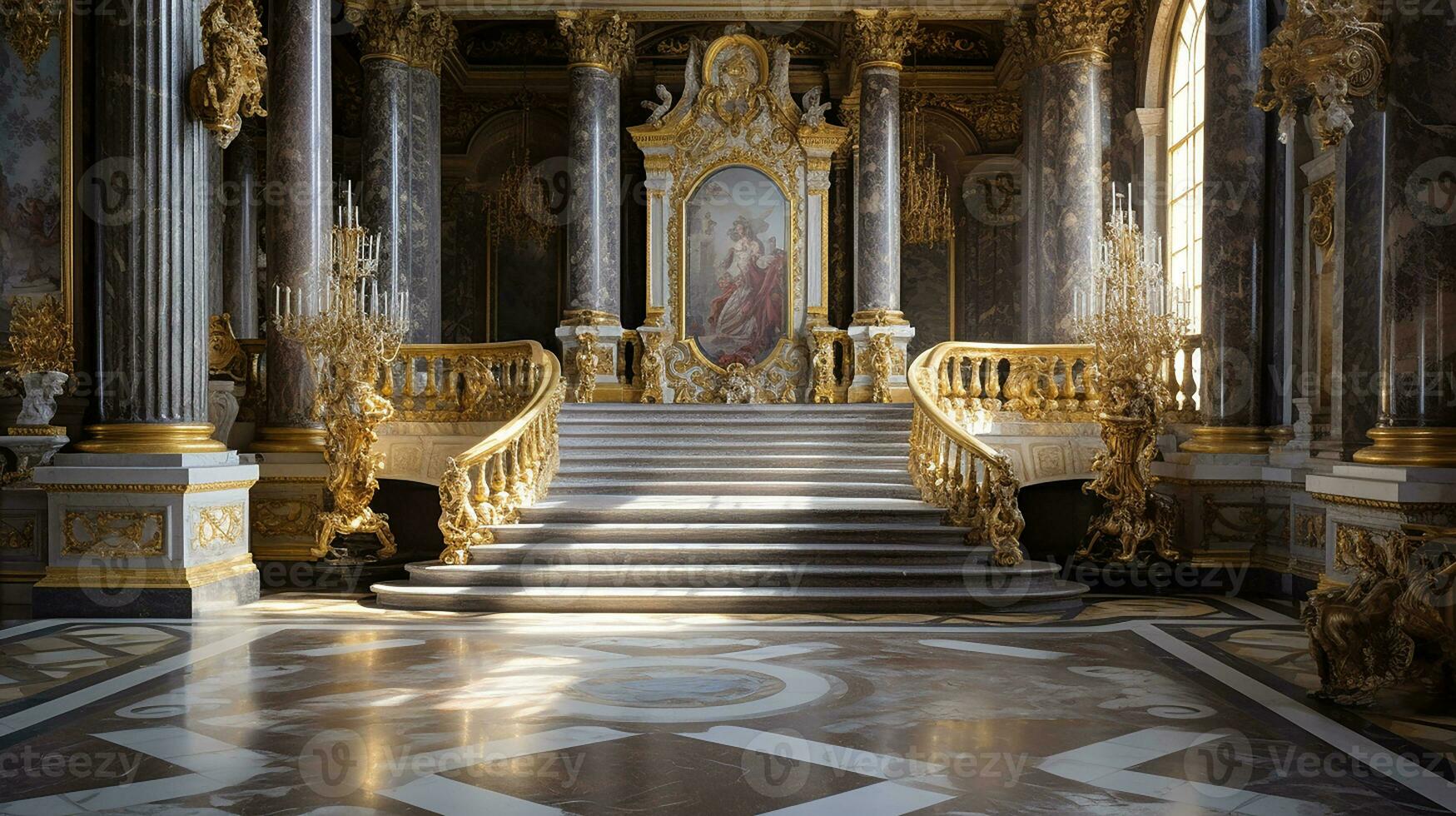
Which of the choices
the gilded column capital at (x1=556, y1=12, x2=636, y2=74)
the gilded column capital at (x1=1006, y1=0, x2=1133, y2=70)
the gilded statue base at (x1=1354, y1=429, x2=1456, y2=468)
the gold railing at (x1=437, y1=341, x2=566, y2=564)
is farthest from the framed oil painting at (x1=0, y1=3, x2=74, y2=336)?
the gilded column capital at (x1=1006, y1=0, x2=1133, y2=70)

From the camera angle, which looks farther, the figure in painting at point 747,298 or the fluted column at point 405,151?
the figure in painting at point 747,298

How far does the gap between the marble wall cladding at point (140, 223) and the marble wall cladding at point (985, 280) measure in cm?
1225

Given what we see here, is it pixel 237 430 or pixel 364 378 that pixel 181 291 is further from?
pixel 237 430

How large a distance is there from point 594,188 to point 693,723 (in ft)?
35.2

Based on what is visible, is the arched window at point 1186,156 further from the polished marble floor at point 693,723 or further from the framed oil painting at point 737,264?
the polished marble floor at point 693,723

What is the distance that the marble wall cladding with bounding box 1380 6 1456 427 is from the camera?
6477mm

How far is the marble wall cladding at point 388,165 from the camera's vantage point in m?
13.9

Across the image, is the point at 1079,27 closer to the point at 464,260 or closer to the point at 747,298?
the point at 747,298

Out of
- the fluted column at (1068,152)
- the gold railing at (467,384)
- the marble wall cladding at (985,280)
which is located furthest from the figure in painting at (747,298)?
the gold railing at (467,384)

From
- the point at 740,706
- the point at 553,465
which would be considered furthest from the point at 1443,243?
the point at 553,465

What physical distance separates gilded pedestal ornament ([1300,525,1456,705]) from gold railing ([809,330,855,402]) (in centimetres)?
1018

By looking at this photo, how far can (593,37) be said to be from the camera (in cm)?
Answer: 1516

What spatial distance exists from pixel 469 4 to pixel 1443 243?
38.2 ft

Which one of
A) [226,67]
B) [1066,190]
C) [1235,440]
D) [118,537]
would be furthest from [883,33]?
[118,537]
